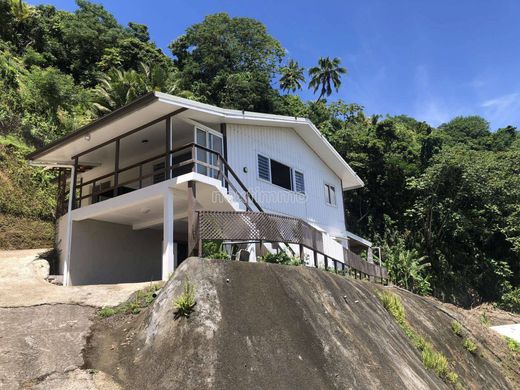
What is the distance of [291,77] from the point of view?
52.5m

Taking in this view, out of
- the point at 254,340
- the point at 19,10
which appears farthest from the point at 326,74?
the point at 254,340

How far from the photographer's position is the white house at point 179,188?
1299 centimetres

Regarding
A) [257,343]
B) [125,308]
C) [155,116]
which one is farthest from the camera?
[155,116]

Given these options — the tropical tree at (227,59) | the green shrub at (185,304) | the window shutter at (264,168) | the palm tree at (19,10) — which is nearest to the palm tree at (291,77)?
the tropical tree at (227,59)

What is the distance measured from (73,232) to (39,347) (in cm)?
836

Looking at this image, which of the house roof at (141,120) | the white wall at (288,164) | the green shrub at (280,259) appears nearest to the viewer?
the green shrub at (280,259)

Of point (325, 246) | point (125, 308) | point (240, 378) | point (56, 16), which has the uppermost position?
point (56, 16)

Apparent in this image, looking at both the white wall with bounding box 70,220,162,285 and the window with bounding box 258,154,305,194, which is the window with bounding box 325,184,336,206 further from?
the white wall with bounding box 70,220,162,285

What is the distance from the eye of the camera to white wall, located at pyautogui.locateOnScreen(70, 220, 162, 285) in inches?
633

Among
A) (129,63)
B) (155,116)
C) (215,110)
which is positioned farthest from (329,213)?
(129,63)

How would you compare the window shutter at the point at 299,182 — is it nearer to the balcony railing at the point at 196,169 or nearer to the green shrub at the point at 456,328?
the balcony railing at the point at 196,169

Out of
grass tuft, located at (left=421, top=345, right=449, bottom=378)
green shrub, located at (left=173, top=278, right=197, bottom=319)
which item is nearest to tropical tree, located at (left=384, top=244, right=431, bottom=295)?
grass tuft, located at (left=421, top=345, right=449, bottom=378)

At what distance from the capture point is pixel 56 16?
156 ft

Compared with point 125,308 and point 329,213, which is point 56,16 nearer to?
point 329,213
